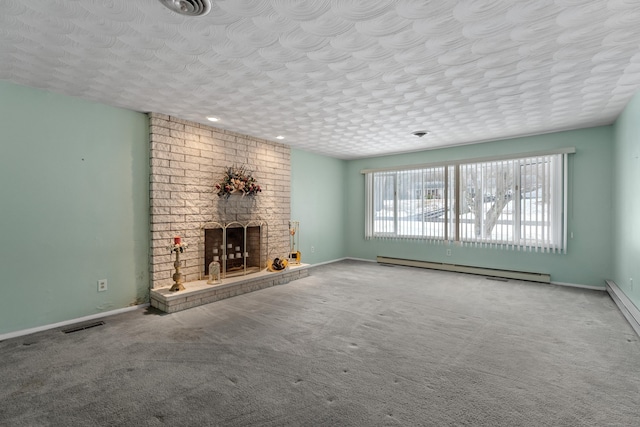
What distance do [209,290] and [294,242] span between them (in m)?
2.30

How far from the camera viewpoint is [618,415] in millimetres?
1761

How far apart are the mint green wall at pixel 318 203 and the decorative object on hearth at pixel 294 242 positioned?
0.43ft

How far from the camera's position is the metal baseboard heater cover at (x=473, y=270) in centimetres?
495

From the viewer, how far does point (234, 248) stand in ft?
15.7

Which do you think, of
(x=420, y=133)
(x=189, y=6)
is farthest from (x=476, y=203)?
(x=189, y=6)

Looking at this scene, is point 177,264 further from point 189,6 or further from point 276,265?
point 189,6

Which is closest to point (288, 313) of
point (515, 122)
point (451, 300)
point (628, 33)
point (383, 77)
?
point (451, 300)

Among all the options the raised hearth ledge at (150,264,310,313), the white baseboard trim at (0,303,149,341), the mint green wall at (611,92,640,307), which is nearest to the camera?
the white baseboard trim at (0,303,149,341)

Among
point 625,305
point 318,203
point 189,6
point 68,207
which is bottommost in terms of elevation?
point 625,305

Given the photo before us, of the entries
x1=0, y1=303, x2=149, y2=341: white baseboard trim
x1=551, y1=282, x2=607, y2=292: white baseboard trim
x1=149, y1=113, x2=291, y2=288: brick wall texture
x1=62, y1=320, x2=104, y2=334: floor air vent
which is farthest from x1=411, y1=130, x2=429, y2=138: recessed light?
x1=62, y1=320, x2=104, y2=334: floor air vent

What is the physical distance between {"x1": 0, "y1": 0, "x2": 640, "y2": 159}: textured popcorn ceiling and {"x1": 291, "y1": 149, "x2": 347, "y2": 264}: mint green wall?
2.20 metres

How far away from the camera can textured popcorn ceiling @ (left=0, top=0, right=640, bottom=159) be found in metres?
1.83

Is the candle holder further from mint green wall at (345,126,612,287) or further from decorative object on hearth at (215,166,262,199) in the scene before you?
mint green wall at (345,126,612,287)

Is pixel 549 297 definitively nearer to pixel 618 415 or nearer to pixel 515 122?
pixel 515 122
